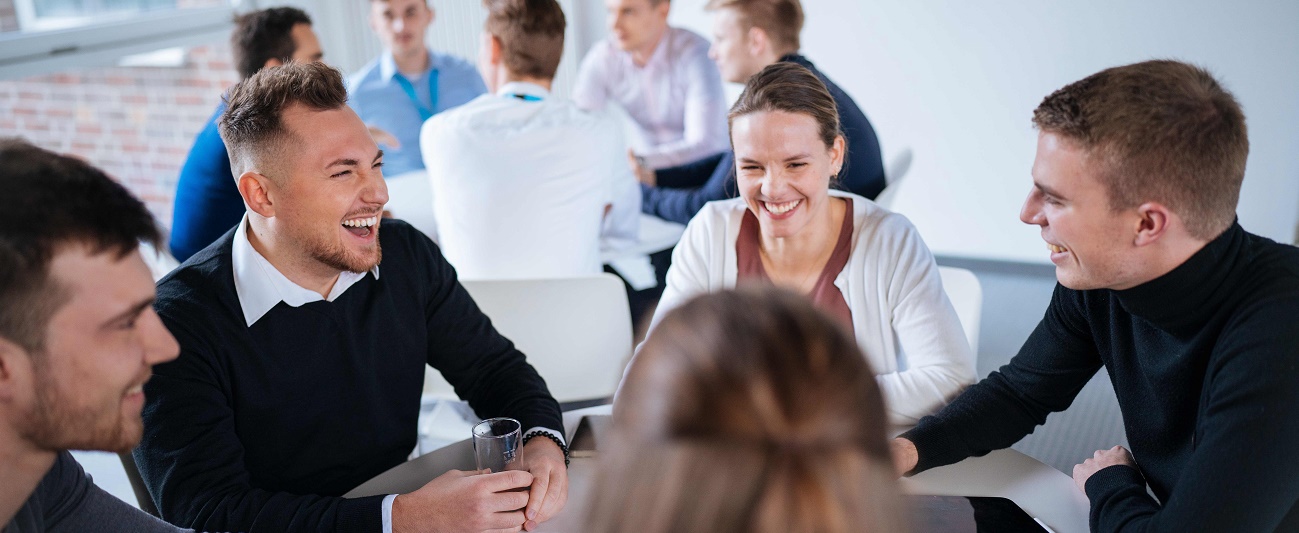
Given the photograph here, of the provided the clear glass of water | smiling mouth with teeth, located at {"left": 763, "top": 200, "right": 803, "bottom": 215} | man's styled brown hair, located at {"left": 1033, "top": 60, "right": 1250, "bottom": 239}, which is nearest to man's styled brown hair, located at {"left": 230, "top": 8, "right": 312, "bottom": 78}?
smiling mouth with teeth, located at {"left": 763, "top": 200, "right": 803, "bottom": 215}

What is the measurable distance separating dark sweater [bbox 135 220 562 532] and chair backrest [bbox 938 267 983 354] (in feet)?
3.43

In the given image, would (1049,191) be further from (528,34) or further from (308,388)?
(528,34)

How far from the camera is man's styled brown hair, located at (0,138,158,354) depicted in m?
1.01

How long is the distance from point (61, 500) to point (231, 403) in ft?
1.14

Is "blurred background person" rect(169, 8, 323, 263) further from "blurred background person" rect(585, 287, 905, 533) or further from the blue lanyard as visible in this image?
"blurred background person" rect(585, 287, 905, 533)

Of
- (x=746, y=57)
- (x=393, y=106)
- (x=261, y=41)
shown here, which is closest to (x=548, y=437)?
(x=746, y=57)

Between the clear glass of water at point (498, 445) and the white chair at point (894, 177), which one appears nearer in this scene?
the clear glass of water at point (498, 445)

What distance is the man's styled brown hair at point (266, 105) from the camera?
1.73 metres

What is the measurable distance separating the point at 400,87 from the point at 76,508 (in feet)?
9.92

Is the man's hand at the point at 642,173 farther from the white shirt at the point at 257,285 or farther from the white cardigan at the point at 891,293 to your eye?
the white shirt at the point at 257,285

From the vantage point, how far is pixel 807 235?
2.11m

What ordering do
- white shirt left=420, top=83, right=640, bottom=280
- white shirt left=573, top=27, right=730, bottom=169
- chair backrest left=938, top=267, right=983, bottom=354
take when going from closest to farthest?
chair backrest left=938, top=267, right=983, bottom=354 < white shirt left=420, top=83, right=640, bottom=280 < white shirt left=573, top=27, right=730, bottom=169

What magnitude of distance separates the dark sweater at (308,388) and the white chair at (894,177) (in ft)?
5.07

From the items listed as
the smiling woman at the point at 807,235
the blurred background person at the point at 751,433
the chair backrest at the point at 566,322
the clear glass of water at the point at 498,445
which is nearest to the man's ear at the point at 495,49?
the chair backrest at the point at 566,322
